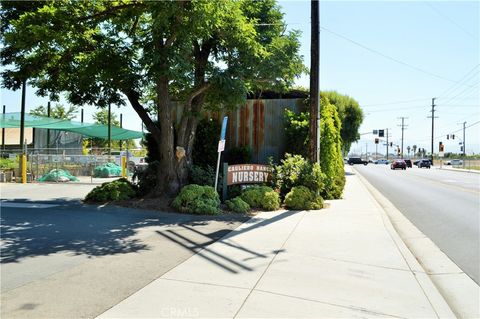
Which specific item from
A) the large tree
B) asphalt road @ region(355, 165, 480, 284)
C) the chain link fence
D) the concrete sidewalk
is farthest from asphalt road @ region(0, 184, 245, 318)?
the chain link fence

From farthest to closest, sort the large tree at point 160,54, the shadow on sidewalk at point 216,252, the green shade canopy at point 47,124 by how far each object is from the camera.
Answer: the green shade canopy at point 47,124, the large tree at point 160,54, the shadow on sidewalk at point 216,252

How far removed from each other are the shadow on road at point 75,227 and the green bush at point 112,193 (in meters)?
0.54

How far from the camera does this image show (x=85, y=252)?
692 centimetres

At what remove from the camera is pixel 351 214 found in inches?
475

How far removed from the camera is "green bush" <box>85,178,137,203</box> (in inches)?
516

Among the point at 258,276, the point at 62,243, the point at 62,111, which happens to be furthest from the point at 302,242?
the point at 62,111

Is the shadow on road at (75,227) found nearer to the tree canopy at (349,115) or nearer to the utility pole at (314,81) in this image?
the utility pole at (314,81)

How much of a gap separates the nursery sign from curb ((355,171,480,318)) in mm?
5186

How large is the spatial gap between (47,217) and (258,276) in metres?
6.59

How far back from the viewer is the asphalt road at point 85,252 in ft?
15.6

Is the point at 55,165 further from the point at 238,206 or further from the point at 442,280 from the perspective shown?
the point at 442,280

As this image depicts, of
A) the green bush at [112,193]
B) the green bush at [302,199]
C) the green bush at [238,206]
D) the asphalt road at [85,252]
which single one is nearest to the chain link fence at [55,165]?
the green bush at [112,193]

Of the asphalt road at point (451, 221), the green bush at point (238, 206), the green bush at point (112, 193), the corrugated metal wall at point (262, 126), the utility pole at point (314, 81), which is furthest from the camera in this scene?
the corrugated metal wall at point (262, 126)

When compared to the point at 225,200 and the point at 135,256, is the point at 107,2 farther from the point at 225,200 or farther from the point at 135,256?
the point at 135,256
